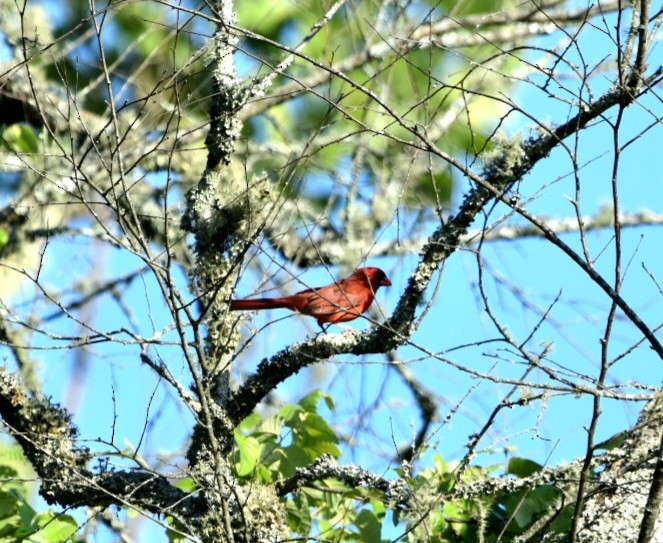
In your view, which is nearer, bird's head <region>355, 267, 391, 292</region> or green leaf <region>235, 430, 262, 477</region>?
green leaf <region>235, 430, 262, 477</region>

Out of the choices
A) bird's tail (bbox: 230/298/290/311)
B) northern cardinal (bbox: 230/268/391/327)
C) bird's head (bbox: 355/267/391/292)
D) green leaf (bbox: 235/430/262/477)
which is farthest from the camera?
bird's head (bbox: 355/267/391/292)

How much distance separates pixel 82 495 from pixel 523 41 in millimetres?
4626

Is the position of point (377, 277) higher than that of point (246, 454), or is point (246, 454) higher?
point (377, 277)

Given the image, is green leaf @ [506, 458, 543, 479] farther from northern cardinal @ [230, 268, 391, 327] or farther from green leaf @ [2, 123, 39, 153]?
green leaf @ [2, 123, 39, 153]

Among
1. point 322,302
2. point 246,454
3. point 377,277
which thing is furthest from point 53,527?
point 377,277

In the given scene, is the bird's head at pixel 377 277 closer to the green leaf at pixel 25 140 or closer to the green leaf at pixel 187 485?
the green leaf at pixel 25 140

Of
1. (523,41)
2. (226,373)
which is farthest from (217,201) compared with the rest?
(523,41)

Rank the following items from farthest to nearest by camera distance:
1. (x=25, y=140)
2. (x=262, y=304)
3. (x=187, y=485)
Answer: (x=25, y=140), (x=262, y=304), (x=187, y=485)

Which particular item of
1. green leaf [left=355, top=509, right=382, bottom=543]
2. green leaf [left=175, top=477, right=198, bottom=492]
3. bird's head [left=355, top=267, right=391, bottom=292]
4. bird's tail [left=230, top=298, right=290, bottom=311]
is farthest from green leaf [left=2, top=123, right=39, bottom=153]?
green leaf [left=355, top=509, right=382, bottom=543]

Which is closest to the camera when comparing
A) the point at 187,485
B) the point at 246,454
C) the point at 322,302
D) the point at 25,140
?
the point at 246,454

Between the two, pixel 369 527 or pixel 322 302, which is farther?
pixel 322 302

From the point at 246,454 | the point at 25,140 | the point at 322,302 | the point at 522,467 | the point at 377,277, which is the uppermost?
the point at 377,277

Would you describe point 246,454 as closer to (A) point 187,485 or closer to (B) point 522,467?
(A) point 187,485

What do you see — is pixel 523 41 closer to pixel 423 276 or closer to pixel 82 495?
pixel 423 276
